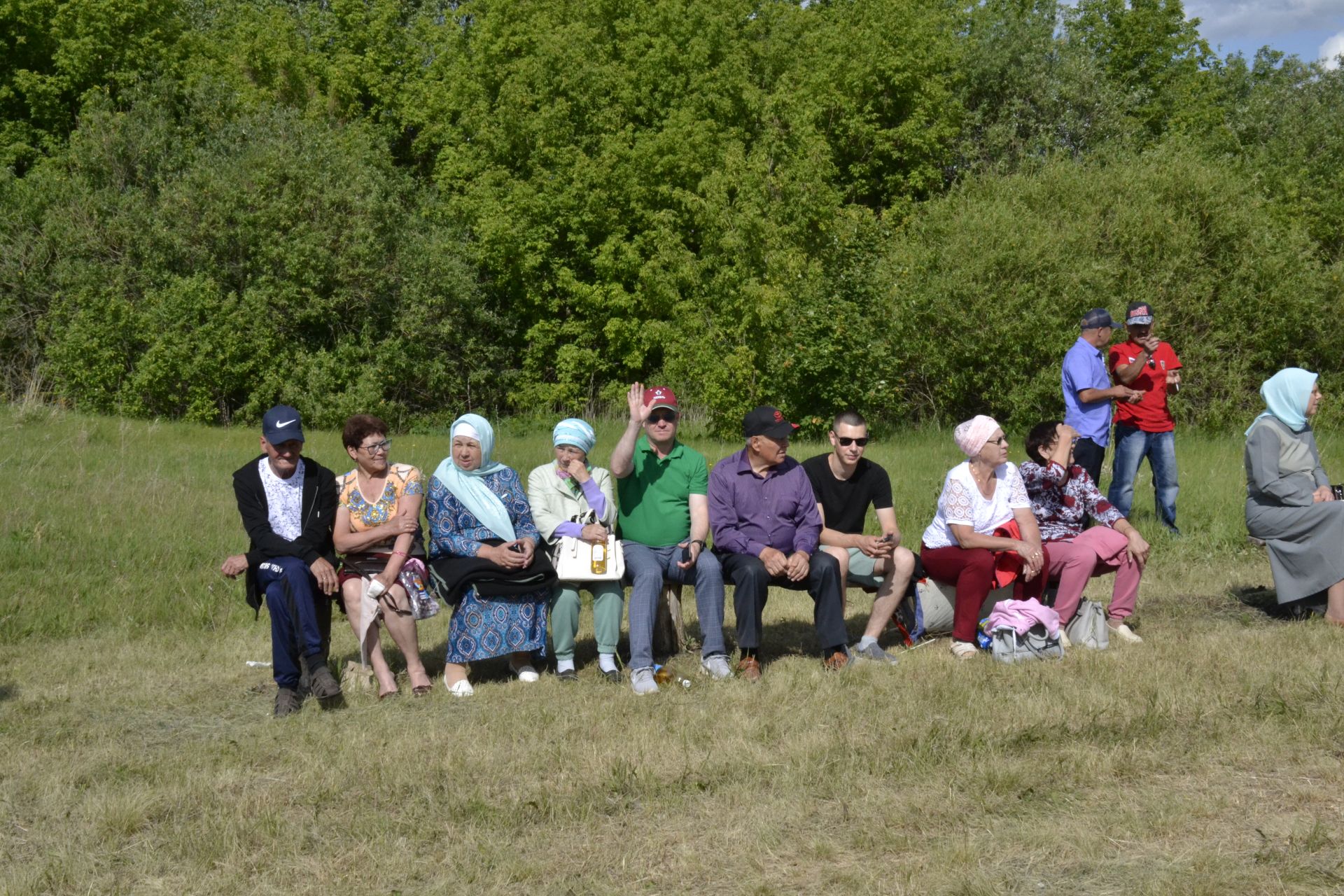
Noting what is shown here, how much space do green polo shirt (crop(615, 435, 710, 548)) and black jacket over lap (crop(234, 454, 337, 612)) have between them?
1671 millimetres

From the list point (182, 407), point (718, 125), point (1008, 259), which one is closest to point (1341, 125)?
point (718, 125)

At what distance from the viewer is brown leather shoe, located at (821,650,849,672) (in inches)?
293

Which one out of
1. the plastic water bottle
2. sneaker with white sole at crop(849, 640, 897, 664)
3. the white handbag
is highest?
the white handbag

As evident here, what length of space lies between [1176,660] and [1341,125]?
31.1 meters

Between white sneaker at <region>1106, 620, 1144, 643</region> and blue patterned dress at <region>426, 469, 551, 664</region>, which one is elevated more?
blue patterned dress at <region>426, 469, 551, 664</region>

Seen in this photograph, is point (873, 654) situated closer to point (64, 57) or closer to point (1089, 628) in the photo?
point (1089, 628)

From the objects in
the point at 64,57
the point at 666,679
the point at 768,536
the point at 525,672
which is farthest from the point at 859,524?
the point at 64,57

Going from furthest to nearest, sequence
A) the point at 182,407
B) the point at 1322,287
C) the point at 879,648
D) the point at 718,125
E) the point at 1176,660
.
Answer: the point at 718,125 → the point at 182,407 → the point at 1322,287 → the point at 879,648 → the point at 1176,660

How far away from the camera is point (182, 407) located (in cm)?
2630

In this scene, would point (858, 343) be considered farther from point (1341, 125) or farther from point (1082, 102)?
point (1341, 125)

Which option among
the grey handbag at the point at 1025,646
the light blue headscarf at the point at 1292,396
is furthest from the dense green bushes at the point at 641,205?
the grey handbag at the point at 1025,646

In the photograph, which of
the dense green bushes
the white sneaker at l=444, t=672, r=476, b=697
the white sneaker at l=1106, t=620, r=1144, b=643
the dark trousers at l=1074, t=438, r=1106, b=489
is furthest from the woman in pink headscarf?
the dense green bushes

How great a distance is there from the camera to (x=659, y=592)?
7613mm

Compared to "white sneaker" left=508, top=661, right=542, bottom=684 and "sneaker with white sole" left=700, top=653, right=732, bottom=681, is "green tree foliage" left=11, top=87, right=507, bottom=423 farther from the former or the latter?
"sneaker with white sole" left=700, top=653, right=732, bottom=681
